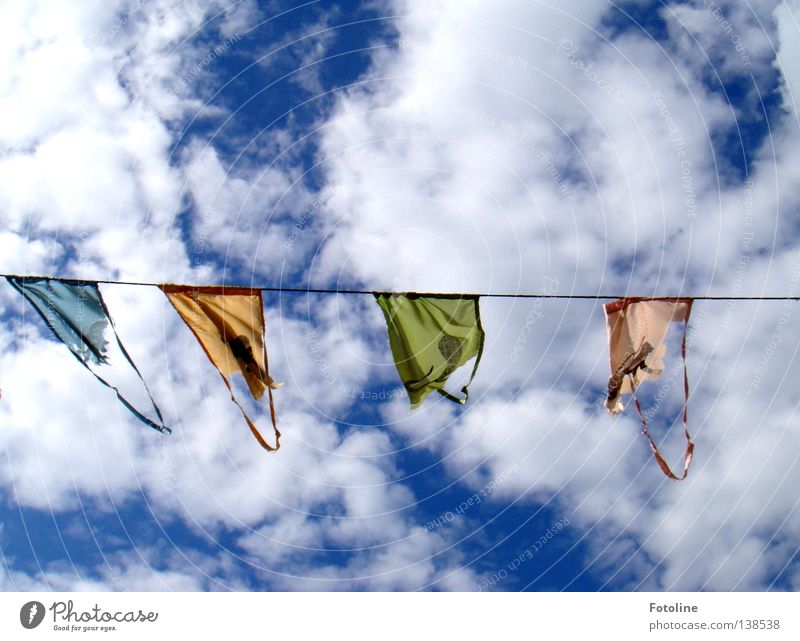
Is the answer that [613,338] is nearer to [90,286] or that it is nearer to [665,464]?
[665,464]

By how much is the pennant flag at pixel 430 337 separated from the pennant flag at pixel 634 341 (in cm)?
254

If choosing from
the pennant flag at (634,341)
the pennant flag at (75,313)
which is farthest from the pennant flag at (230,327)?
the pennant flag at (634,341)

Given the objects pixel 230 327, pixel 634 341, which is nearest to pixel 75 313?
pixel 230 327

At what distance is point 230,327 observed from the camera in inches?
520

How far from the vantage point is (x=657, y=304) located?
13719mm

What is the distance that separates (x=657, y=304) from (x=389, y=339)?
4972 millimetres

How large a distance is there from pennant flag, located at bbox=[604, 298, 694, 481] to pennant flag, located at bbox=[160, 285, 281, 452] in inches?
246
